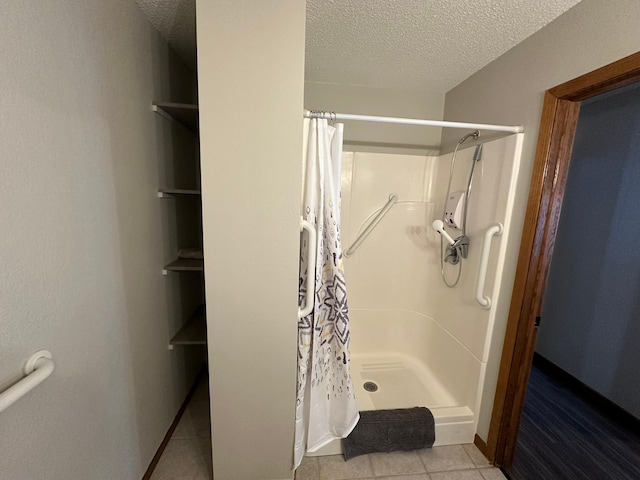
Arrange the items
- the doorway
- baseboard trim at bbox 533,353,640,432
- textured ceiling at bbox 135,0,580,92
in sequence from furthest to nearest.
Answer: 1. baseboard trim at bbox 533,353,640,432
2. the doorway
3. textured ceiling at bbox 135,0,580,92

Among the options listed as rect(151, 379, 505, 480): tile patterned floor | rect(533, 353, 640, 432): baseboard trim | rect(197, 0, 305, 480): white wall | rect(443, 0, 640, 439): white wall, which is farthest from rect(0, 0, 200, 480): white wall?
rect(533, 353, 640, 432): baseboard trim

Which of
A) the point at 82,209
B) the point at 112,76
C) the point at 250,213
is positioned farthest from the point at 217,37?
the point at 82,209

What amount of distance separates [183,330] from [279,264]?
1058mm

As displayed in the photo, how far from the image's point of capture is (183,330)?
176 cm

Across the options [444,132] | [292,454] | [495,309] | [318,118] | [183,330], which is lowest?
[292,454]

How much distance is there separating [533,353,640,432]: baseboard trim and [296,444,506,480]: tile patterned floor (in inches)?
44.2

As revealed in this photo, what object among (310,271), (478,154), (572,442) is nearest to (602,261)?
(572,442)

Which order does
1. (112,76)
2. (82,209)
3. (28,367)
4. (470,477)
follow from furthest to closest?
(470,477)
(112,76)
(82,209)
(28,367)

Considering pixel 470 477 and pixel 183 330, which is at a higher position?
pixel 183 330

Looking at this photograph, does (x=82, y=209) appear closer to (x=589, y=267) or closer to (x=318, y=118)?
(x=318, y=118)

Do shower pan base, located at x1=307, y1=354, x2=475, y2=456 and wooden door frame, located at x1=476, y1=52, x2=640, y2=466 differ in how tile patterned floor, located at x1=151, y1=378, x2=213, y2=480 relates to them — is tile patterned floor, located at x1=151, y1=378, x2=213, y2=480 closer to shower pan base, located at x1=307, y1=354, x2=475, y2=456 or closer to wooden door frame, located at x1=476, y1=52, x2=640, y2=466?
shower pan base, located at x1=307, y1=354, x2=475, y2=456

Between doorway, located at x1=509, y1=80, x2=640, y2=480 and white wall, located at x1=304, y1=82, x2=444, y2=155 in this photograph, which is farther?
white wall, located at x1=304, y1=82, x2=444, y2=155

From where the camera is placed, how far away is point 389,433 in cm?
154

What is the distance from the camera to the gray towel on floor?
1.53 metres
